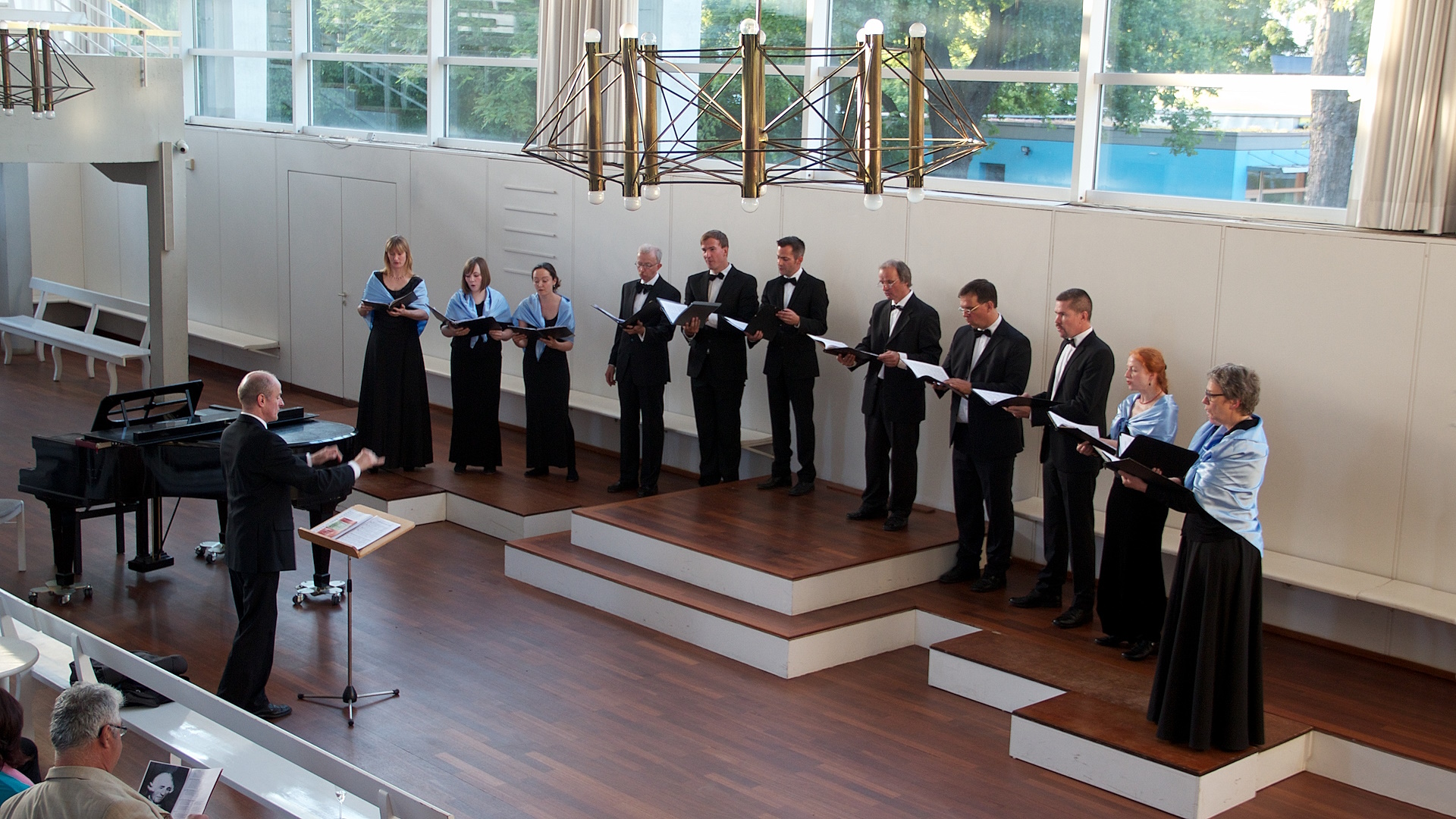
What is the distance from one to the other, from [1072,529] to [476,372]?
4506 millimetres

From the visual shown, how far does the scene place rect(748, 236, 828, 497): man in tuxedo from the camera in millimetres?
8359

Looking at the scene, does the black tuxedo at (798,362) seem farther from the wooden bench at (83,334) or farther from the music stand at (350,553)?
the wooden bench at (83,334)

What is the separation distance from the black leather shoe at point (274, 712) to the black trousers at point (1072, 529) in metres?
3.85

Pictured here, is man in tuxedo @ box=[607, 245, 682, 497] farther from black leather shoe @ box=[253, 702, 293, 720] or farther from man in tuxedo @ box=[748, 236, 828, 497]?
black leather shoe @ box=[253, 702, 293, 720]

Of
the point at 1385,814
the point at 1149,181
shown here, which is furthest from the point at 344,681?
the point at 1149,181

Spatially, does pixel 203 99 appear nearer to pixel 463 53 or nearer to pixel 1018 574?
pixel 463 53

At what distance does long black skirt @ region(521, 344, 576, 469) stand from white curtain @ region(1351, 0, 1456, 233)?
5.20 m

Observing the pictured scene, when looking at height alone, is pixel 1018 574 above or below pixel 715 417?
below

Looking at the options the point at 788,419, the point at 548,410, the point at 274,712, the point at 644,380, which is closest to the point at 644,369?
the point at 644,380

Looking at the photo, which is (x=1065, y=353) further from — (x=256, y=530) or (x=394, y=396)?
(x=394, y=396)

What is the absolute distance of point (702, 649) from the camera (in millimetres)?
7082

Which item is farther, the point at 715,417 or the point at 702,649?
the point at 715,417

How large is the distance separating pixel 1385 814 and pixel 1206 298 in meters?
2.83

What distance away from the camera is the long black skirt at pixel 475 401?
31.0 ft
